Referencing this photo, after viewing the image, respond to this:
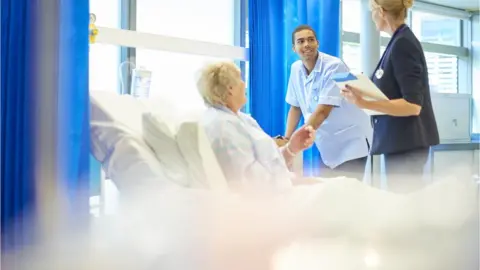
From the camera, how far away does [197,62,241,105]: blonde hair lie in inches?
66.9

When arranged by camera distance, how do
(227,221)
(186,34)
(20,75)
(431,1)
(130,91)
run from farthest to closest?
1. (431,1)
2. (186,34)
3. (130,91)
4. (227,221)
5. (20,75)

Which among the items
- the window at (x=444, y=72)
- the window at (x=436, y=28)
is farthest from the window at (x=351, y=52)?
the window at (x=444, y=72)

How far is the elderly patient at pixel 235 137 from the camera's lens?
5.12ft

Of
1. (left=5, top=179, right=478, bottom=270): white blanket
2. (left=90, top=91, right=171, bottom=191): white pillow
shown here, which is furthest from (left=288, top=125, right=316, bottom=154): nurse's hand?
(left=90, top=91, right=171, bottom=191): white pillow

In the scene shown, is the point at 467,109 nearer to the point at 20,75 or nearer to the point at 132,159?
the point at 132,159

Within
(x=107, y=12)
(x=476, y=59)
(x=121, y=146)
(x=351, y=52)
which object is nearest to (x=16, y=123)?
(x=121, y=146)

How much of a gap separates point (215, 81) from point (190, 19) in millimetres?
981

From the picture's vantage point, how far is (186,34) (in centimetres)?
252

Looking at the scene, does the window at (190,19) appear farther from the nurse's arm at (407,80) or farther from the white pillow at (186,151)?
the nurse's arm at (407,80)

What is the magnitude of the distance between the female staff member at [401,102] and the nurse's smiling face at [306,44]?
50 cm

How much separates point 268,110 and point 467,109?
2329 mm

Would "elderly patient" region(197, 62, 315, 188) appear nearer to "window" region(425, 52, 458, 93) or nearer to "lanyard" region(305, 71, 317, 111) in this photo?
"lanyard" region(305, 71, 317, 111)

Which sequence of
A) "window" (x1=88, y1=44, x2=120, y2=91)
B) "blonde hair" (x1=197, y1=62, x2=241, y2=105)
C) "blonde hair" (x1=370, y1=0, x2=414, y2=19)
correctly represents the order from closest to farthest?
"blonde hair" (x1=197, y1=62, x2=241, y2=105) → "blonde hair" (x1=370, y1=0, x2=414, y2=19) → "window" (x1=88, y1=44, x2=120, y2=91)

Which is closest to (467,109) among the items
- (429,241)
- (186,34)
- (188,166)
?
(186,34)
